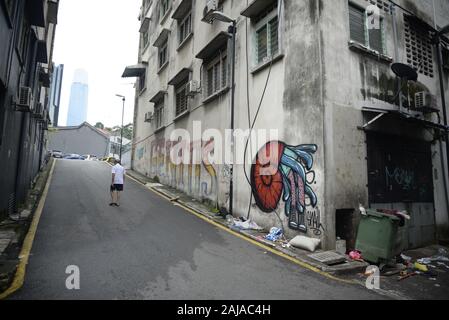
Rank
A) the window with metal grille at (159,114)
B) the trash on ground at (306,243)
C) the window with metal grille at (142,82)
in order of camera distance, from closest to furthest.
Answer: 1. the trash on ground at (306,243)
2. the window with metal grille at (159,114)
3. the window with metal grille at (142,82)

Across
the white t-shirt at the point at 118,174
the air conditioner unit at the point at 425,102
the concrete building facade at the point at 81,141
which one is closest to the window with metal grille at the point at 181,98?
the white t-shirt at the point at 118,174

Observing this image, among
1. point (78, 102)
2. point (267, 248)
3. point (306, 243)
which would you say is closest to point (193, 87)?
point (267, 248)

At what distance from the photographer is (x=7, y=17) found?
265 inches

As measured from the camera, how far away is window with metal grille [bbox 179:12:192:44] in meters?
15.1

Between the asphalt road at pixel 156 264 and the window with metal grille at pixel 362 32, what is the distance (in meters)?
6.06

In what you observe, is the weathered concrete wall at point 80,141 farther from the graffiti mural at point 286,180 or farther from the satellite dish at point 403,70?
the satellite dish at point 403,70

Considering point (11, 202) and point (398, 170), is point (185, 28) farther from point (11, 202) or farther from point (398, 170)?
point (398, 170)

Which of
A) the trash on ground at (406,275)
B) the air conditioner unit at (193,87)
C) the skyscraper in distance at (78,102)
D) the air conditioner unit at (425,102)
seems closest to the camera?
the trash on ground at (406,275)

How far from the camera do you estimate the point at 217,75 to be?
39.4 ft

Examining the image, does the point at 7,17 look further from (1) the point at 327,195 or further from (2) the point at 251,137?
(1) the point at 327,195

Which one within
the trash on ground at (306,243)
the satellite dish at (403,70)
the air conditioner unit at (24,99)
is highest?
the satellite dish at (403,70)

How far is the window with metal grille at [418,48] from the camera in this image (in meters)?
9.21

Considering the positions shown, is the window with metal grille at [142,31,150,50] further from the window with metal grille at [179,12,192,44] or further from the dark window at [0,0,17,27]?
the dark window at [0,0,17,27]

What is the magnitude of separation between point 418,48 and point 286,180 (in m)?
6.42
